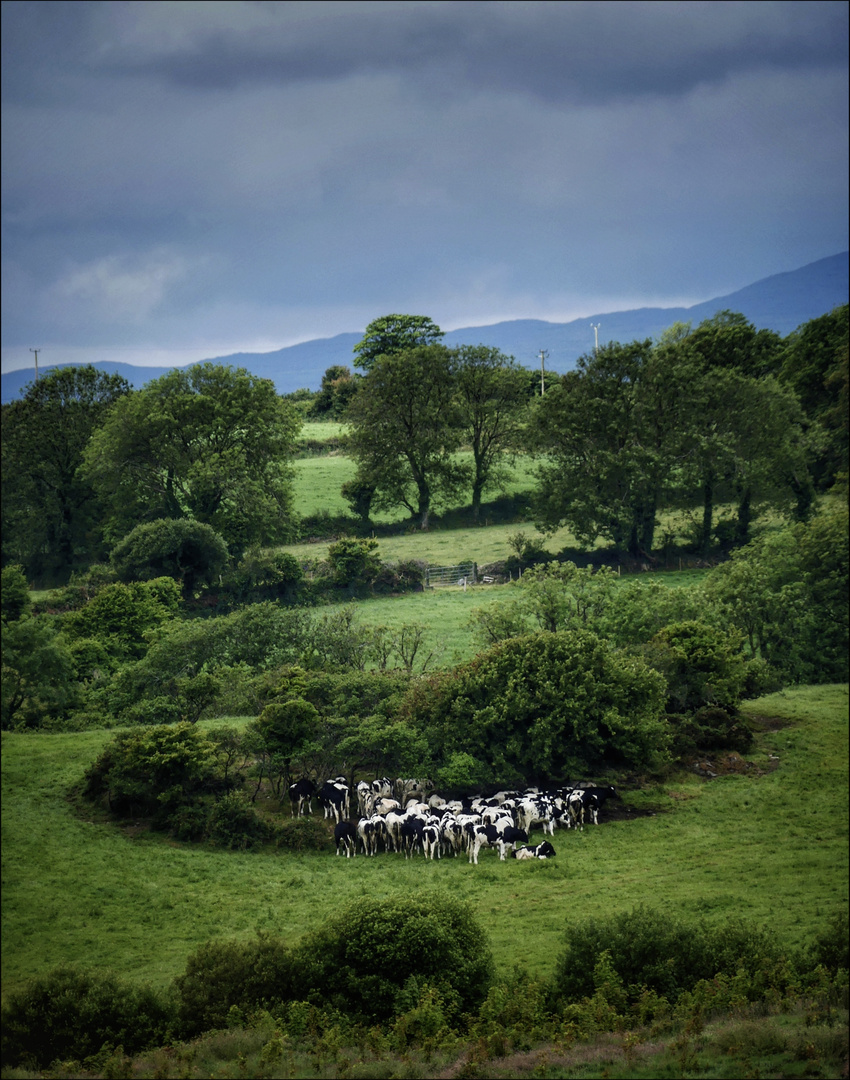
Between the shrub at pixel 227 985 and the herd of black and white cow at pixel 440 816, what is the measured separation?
6098 millimetres

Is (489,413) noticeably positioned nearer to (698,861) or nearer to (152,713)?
(152,713)

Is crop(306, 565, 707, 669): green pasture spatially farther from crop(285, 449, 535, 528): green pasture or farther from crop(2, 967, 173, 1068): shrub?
crop(2, 967, 173, 1068): shrub

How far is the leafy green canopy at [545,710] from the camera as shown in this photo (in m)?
24.8

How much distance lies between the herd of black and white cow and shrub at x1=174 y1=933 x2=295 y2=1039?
6098 mm

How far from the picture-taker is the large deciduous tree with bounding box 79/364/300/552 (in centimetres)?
5406

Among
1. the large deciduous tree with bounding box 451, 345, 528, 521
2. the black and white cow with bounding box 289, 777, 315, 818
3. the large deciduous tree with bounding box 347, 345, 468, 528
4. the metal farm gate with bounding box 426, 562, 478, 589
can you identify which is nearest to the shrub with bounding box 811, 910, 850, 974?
the black and white cow with bounding box 289, 777, 315, 818

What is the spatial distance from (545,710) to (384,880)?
23.6 ft

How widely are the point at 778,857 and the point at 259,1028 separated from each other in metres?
12.7

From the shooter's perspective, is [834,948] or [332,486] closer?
[834,948]

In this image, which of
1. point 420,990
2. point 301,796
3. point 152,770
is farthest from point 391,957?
point 152,770

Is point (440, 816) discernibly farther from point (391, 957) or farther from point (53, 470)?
point (53, 470)

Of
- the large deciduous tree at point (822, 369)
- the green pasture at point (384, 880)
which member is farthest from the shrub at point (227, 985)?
the large deciduous tree at point (822, 369)

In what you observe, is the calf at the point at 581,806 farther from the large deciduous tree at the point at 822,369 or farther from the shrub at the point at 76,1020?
the large deciduous tree at the point at 822,369

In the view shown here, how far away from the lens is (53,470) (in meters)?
56.6
